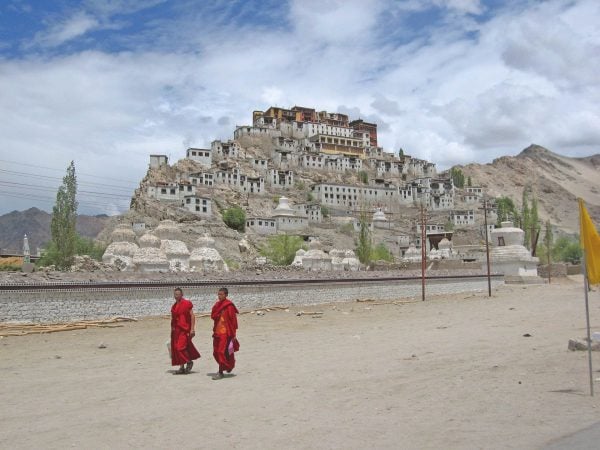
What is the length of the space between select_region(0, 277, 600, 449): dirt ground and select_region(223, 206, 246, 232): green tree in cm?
6901

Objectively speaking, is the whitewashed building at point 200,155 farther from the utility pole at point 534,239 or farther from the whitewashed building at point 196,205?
the utility pole at point 534,239

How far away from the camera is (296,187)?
108938 mm

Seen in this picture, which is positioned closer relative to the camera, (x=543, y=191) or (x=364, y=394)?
(x=364, y=394)

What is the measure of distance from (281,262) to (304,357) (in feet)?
154

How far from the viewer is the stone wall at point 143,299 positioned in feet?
59.7

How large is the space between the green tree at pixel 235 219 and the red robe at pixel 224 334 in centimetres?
7538

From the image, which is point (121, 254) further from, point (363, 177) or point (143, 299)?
point (363, 177)

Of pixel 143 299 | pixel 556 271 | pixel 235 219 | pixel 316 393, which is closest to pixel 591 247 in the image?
pixel 316 393

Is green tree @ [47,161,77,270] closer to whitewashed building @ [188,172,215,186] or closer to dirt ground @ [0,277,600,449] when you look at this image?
dirt ground @ [0,277,600,449]

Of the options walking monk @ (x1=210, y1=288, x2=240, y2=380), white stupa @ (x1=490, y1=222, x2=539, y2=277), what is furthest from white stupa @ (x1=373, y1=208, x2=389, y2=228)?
walking monk @ (x1=210, y1=288, x2=240, y2=380)

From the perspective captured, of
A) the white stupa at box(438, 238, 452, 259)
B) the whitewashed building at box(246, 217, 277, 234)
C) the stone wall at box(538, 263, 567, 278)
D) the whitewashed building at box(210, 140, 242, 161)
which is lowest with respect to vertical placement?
the stone wall at box(538, 263, 567, 278)

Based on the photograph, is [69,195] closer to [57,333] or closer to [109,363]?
[57,333]

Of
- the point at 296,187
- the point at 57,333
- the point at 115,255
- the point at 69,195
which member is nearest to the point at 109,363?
the point at 57,333

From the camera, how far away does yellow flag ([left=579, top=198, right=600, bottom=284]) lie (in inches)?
296
